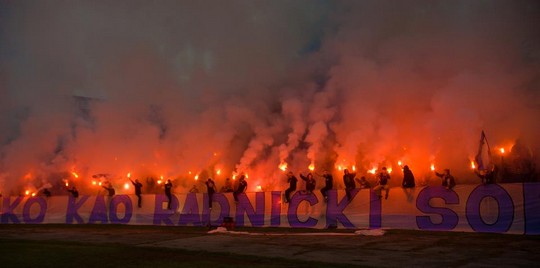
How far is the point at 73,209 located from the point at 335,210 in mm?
15782

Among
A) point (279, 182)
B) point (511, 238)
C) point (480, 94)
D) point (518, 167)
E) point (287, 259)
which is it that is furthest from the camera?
point (279, 182)

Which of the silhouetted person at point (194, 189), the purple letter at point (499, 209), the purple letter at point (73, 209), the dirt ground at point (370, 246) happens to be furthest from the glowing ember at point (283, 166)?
the purple letter at point (499, 209)

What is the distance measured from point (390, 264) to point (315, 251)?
8.48 ft

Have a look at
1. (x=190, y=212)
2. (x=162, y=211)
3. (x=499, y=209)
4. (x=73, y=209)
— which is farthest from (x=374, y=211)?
(x=73, y=209)

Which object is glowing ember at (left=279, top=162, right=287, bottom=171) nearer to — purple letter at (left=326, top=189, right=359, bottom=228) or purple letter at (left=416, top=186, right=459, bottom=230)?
purple letter at (left=326, top=189, right=359, bottom=228)

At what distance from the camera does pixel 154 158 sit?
29906 mm

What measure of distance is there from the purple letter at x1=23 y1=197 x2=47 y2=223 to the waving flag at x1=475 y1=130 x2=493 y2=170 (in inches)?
918

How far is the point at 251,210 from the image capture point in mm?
20547

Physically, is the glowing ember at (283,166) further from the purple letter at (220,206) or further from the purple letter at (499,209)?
the purple letter at (499,209)

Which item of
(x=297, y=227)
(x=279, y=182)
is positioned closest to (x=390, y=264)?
(x=297, y=227)

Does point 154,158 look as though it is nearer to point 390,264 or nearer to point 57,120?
point 57,120

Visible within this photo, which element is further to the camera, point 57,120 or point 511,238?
point 57,120

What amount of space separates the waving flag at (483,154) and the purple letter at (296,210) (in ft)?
21.5

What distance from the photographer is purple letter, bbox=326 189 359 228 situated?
59.5ft
